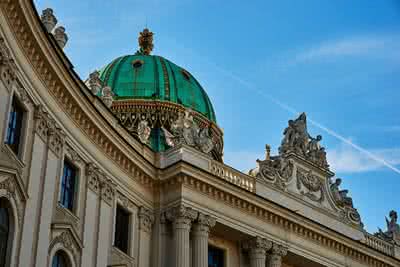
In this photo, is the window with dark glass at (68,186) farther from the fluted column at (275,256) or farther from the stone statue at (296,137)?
the stone statue at (296,137)

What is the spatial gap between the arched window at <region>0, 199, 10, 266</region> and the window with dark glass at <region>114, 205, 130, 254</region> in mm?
8551

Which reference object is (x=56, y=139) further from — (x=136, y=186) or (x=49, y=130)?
(x=136, y=186)

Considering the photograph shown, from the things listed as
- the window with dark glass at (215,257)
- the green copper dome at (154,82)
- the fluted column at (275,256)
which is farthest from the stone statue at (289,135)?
the green copper dome at (154,82)

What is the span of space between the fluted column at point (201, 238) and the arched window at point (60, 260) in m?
7.20

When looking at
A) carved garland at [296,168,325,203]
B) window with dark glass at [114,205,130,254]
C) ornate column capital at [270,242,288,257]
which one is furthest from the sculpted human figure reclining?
window with dark glass at [114,205,130,254]

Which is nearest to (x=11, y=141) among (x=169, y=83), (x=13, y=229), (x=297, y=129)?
(x=13, y=229)

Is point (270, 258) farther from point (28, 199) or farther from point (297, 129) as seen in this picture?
point (28, 199)

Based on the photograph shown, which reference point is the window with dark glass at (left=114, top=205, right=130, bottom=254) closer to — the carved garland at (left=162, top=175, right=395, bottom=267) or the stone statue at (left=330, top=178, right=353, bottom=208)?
the carved garland at (left=162, top=175, right=395, bottom=267)

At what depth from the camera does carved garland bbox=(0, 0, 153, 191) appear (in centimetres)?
2502

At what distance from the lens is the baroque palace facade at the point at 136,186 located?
2533cm

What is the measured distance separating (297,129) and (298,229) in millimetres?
6464

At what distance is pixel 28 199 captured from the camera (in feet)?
82.8

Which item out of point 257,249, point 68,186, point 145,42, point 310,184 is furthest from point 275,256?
point 145,42

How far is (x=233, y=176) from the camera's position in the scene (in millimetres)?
37219
